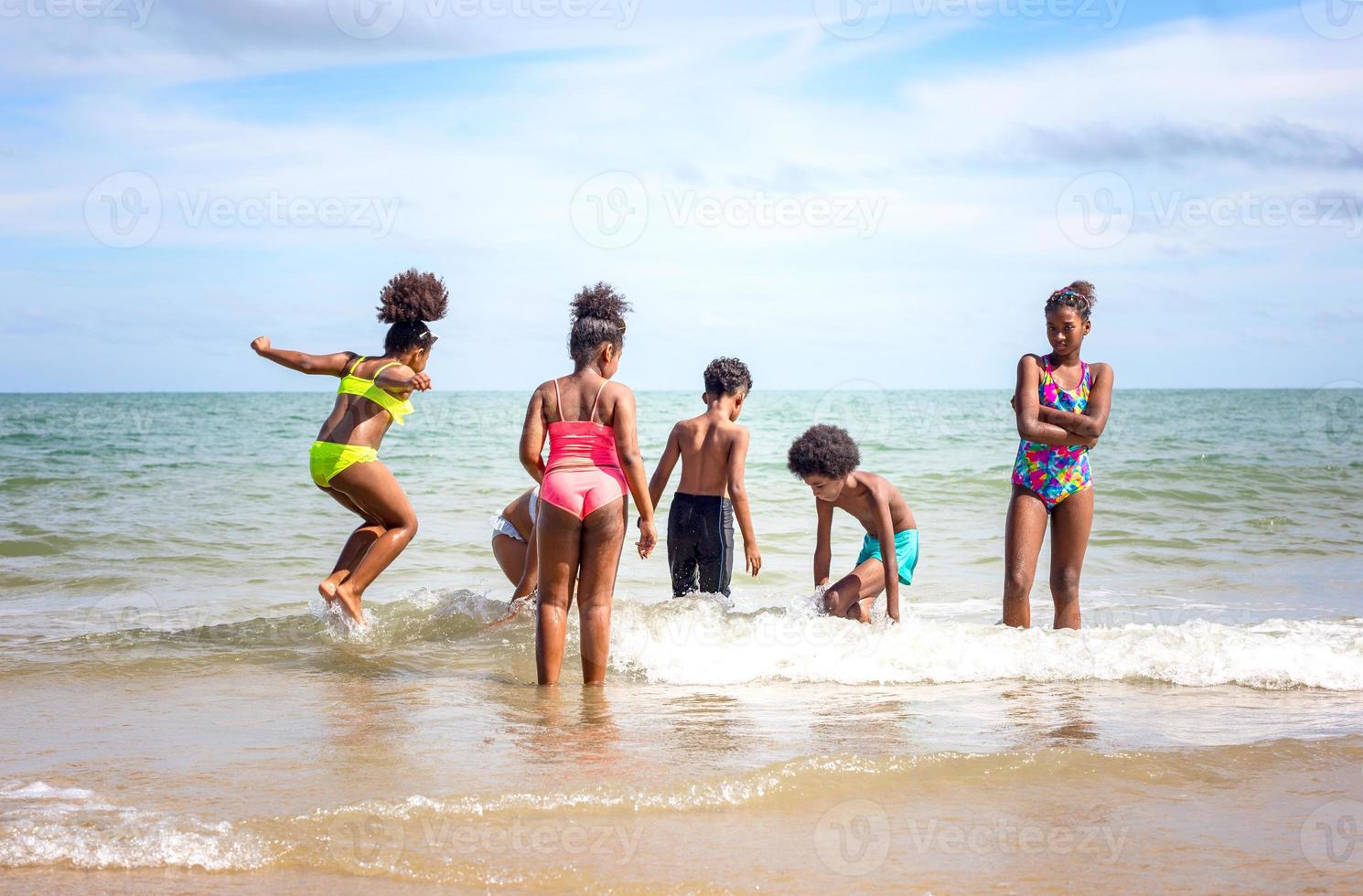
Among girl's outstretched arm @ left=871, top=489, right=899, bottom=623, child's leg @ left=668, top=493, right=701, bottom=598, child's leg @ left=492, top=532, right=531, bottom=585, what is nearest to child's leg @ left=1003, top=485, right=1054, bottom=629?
girl's outstretched arm @ left=871, top=489, right=899, bottom=623

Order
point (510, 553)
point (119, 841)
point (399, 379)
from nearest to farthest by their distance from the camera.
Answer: point (119, 841)
point (399, 379)
point (510, 553)

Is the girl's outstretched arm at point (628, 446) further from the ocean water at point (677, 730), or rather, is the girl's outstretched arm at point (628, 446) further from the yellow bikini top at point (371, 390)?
the yellow bikini top at point (371, 390)

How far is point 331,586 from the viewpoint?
6.38 meters

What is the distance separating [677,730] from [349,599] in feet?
9.20

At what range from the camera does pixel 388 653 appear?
6238mm

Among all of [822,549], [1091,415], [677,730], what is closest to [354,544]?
[822,549]

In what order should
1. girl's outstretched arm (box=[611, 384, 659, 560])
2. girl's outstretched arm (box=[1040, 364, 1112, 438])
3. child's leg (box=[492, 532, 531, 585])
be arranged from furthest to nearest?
1. child's leg (box=[492, 532, 531, 585])
2. girl's outstretched arm (box=[1040, 364, 1112, 438])
3. girl's outstretched arm (box=[611, 384, 659, 560])

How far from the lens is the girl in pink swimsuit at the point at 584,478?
4910mm

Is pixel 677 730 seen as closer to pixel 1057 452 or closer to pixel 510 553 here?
pixel 1057 452

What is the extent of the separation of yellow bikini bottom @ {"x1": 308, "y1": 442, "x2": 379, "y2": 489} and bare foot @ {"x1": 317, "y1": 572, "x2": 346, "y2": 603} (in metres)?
0.61

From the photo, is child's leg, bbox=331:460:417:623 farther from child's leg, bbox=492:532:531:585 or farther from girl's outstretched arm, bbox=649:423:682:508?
girl's outstretched arm, bbox=649:423:682:508

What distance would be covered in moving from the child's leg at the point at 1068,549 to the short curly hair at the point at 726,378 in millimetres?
1956

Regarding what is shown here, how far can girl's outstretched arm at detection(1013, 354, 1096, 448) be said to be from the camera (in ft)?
18.3

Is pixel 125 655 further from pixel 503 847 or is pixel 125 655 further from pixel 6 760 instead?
pixel 503 847
